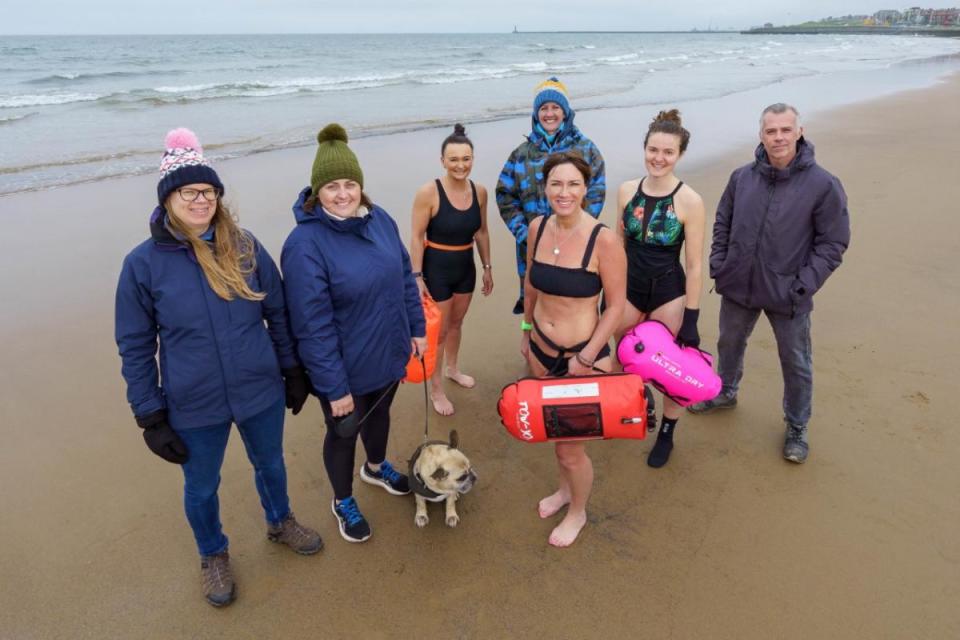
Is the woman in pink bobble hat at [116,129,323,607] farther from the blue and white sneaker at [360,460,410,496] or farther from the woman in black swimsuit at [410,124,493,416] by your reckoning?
the woman in black swimsuit at [410,124,493,416]

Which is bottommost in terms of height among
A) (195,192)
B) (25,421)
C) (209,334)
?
(25,421)

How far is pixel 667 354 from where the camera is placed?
10.5 feet

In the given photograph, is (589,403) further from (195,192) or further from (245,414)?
(195,192)

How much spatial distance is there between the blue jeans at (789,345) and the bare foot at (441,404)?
2109 mm

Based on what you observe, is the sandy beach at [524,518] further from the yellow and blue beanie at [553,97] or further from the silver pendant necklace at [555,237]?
the yellow and blue beanie at [553,97]

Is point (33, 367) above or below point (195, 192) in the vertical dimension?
below

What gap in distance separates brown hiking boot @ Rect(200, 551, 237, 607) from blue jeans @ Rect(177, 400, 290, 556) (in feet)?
0.15

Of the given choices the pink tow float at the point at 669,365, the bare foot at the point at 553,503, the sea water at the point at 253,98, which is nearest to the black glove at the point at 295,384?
the bare foot at the point at 553,503

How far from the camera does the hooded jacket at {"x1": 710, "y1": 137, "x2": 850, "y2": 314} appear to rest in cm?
329

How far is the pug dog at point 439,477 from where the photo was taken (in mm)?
3193

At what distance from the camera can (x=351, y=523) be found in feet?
10.4

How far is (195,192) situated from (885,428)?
451 centimetres

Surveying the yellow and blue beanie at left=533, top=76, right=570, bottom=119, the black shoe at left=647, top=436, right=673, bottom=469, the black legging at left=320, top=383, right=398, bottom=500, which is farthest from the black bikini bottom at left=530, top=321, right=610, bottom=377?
the yellow and blue beanie at left=533, top=76, right=570, bottom=119

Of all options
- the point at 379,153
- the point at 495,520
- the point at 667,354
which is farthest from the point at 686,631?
the point at 379,153
